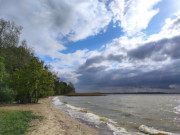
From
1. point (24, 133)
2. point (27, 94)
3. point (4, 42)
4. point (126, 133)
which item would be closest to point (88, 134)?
point (126, 133)

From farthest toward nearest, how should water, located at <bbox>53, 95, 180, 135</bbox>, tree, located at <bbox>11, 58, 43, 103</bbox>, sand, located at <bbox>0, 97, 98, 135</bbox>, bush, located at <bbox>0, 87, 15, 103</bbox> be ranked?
tree, located at <bbox>11, 58, 43, 103</bbox> < bush, located at <bbox>0, 87, 15, 103</bbox> < water, located at <bbox>53, 95, 180, 135</bbox> < sand, located at <bbox>0, 97, 98, 135</bbox>

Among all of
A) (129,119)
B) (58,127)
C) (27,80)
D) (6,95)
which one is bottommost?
(129,119)

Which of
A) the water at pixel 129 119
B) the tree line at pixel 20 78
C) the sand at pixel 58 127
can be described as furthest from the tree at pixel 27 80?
the sand at pixel 58 127

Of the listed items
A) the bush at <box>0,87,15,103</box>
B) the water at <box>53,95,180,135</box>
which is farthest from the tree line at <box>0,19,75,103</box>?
the water at <box>53,95,180,135</box>

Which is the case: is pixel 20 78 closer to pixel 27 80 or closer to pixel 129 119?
pixel 27 80

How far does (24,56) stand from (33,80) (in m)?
18.9

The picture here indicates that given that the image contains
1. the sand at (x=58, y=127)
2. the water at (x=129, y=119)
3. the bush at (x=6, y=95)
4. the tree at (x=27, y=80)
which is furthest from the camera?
the tree at (x=27, y=80)

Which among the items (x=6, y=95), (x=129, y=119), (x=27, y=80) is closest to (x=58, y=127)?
(x=129, y=119)

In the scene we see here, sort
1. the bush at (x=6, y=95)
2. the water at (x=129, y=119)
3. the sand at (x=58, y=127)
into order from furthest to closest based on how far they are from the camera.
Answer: the bush at (x=6, y=95) < the water at (x=129, y=119) < the sand at (x=58, y=127)

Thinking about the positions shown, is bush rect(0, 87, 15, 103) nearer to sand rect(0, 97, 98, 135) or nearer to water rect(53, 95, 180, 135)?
water rect(53, 95, 180, 135)

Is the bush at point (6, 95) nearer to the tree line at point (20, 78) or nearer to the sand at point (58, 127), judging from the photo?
the tree line at point (20, 78)

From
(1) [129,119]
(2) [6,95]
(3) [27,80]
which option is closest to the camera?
(1) [129,119]

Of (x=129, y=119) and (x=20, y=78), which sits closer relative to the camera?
(x=129, y=119)

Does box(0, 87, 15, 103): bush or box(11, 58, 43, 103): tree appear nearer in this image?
box(0, 87, 15, 103): bush
